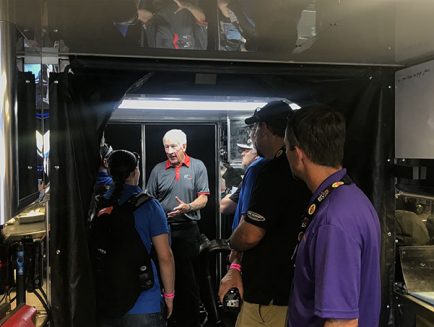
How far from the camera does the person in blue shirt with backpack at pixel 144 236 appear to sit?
255 cm

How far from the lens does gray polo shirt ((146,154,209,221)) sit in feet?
14.0

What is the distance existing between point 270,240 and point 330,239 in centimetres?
83

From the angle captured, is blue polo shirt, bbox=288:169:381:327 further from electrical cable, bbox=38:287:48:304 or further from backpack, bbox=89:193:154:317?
electrical cable, bbox=38:287:48:304

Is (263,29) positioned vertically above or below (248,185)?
above

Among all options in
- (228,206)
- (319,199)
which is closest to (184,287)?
(228,206)

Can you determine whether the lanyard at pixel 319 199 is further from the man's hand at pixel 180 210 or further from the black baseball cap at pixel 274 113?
the man's hand at pixel 180 210

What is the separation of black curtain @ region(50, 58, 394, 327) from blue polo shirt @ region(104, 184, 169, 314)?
1.03 feet

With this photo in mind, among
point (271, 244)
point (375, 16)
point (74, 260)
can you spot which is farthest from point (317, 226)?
point (74, 260)

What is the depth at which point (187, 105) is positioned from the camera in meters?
4.34

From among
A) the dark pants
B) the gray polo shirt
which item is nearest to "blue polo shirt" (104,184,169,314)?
the dark pants

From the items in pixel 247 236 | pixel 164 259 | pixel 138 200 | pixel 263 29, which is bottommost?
pixel 164 259

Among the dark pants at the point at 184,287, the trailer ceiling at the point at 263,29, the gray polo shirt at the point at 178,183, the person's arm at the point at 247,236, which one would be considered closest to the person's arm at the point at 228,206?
the gray polo shirt at the point at 178,183

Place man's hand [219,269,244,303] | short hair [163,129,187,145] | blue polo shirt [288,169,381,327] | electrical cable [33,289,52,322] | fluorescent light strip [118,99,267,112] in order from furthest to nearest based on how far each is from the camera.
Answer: short hair [163,129,187,145], fluorescent light strip [118,99,267,112], man's hand [219,269,244,303], electrical cable [33,289,52,322], blue polo shirt [288,169,381,327]

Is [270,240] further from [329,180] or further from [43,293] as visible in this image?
[43,293]
